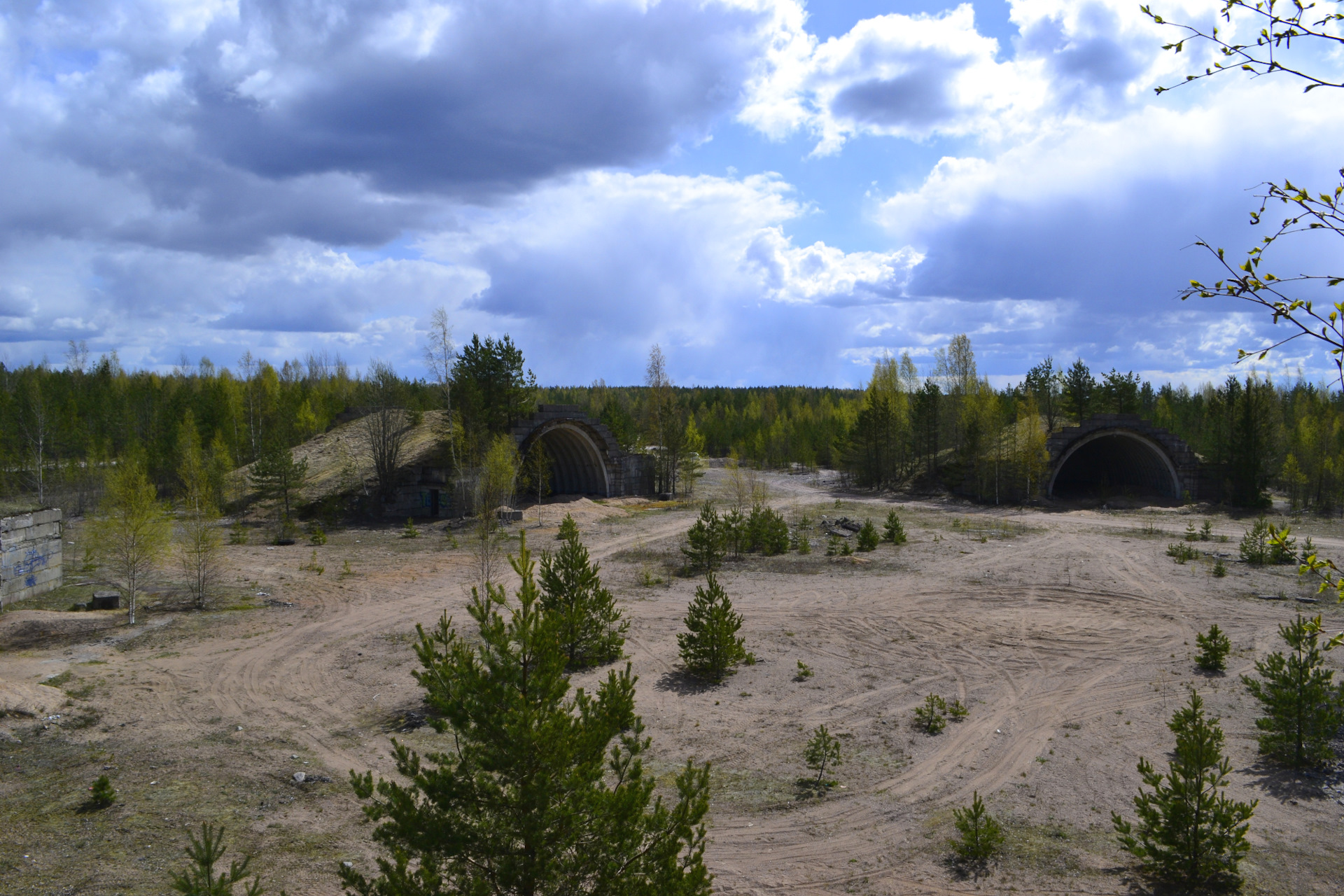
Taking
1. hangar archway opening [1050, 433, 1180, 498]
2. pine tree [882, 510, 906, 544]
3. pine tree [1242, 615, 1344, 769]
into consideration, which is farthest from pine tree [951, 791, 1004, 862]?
hangar archway opening [1050, 433, 1180, 498]

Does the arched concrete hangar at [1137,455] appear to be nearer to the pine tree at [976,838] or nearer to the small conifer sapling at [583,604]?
the small conifer sapling at [583,604]

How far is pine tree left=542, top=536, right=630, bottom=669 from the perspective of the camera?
1494cm

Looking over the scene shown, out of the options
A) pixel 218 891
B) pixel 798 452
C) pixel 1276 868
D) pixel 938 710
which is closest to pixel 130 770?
pixel 218 891

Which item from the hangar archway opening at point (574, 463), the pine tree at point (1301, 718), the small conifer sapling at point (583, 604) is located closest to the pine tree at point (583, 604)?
the small conifer sapling at point (583, 604)

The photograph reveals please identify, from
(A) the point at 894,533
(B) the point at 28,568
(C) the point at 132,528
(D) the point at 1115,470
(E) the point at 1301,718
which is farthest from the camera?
(D) the point at 1115,470

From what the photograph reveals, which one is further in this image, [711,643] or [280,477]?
[280,477]

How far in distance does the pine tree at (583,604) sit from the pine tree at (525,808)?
8.93 m

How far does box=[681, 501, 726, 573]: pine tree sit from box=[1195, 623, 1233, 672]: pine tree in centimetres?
1258

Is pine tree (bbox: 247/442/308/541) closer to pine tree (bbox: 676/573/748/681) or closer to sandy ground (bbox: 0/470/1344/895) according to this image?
sandy ground (bbox: 0/470/1344/895)

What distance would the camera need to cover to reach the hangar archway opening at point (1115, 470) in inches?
1609

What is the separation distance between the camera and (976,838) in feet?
25.8

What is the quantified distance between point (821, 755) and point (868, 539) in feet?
55.6

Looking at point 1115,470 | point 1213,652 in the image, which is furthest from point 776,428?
point 1213,652

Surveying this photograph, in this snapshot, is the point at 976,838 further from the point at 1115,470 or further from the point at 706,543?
the point at 1115,470
